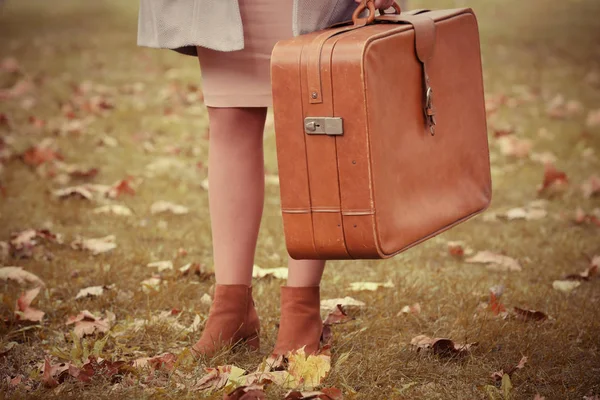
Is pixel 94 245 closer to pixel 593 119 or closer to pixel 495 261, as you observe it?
pixel 495 261

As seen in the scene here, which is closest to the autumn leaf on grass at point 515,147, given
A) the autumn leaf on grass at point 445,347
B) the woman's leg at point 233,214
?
the autumn leaf on grass at point 445,347

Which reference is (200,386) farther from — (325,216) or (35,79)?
(35,79)

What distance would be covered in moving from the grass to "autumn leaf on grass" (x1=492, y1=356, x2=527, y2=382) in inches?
0.6

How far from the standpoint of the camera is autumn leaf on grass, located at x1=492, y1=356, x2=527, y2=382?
7.17 feet

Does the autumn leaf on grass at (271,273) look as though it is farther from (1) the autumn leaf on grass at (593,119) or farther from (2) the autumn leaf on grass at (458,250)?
(1) the autumn leaf on grass at (593,119)

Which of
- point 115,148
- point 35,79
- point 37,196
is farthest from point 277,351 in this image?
point 35,79

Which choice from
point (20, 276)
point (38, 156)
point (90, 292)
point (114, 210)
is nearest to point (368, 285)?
point (90, 292)

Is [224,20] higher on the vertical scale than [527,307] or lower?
higher

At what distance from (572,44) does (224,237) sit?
7200 mm

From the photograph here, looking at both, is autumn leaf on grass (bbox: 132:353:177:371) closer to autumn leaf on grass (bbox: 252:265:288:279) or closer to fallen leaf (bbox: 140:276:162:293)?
fallen leaf (bbox: 140:276:162:293)

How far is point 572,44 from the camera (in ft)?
28.7

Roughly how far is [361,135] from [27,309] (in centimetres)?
130

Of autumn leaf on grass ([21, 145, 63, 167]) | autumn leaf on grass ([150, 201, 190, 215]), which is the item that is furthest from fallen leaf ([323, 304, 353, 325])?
autumn leaf on grass ([21, 145, 63, 167])

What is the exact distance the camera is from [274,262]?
3309 millimetres
